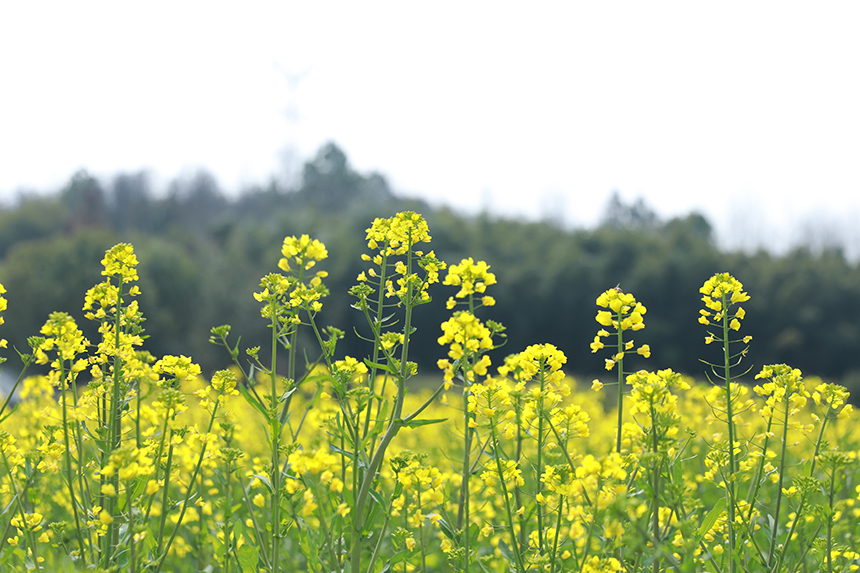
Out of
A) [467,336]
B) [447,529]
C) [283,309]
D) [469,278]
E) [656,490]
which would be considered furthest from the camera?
[447,529]

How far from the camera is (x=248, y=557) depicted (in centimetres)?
210

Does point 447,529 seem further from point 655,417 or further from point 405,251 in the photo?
point 405,251

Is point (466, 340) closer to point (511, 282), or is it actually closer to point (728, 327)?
point (728, 327)

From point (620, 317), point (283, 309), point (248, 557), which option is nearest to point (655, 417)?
point (620, 317)

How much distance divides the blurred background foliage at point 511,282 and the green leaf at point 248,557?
1982cm

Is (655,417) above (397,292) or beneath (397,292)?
beneath

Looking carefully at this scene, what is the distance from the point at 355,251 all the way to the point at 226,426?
85.7 feet

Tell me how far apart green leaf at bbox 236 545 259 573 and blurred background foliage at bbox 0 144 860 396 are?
19.8 metres

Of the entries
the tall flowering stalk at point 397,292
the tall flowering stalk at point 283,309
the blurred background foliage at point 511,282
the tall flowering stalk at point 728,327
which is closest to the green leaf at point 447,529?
the tall flowering stalk at point 397,292

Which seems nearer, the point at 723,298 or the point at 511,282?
the point at 723,298

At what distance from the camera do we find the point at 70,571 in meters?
1.88

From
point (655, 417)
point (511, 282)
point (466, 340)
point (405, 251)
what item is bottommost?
point (511, 282)

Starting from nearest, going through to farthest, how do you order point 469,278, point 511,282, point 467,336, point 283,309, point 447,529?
1. point 467,336
2. point 469,278
3. point 283,309
4. point 447,529
5. point 511,282

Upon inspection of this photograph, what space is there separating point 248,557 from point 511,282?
91.0 ft
